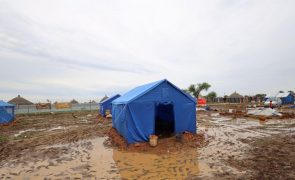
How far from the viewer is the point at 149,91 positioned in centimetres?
1166

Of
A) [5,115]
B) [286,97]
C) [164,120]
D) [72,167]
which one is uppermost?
[286,97]

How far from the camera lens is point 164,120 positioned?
49.1ft

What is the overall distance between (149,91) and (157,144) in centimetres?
259

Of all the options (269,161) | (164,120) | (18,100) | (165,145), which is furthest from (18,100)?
(269,161)

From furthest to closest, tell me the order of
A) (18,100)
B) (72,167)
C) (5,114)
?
(18,100) → (5,114) → (72,167)

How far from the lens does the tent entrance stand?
1387 cm

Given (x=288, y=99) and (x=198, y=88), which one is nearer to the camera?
(x=288, y=99)

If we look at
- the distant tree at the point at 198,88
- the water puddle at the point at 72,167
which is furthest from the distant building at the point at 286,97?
the water puddle at the point at 72,167

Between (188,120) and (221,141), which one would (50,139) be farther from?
(221,141)

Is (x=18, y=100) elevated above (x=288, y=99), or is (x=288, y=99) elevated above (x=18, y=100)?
(x=18, y=100)

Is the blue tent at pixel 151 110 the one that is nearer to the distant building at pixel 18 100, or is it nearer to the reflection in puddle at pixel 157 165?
the reflection in puddle at pixel 157 165

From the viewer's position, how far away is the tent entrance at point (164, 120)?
13.9m

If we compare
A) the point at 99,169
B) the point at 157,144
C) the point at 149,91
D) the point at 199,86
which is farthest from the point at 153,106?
the point at 199,86

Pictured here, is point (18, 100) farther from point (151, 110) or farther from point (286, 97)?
point (286, 97)
